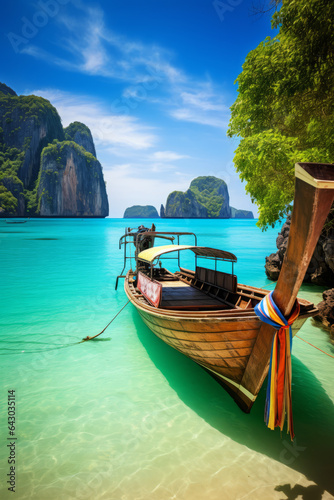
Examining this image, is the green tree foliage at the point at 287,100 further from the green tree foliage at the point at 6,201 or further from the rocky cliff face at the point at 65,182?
the rocky cliff face at the point at 65,182

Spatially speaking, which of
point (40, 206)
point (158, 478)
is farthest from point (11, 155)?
point (158, 478)

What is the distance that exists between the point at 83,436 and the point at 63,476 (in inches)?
26.5

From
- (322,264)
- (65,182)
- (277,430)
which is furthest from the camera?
(65,182)

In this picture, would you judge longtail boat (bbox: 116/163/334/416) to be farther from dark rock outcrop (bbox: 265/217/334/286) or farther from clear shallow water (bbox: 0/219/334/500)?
dark rock outcrop (bbox: 265/217/334/286)

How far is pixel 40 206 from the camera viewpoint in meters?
110

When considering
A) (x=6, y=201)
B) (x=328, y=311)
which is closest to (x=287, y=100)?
(x=328, y=311)

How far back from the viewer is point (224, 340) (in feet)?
13.0

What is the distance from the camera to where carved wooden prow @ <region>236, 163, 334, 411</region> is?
239 cm

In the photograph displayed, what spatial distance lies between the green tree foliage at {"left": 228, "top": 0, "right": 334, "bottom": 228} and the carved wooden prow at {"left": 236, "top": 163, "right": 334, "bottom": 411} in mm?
7488

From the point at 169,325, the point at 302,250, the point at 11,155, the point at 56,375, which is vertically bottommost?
the point at 56,375

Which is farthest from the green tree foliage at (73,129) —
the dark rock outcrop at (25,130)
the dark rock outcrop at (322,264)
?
the dark rock outcrop at (322,264)

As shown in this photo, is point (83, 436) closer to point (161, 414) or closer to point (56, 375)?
point (161, 414)

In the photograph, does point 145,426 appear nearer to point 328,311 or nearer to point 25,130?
point 328,311

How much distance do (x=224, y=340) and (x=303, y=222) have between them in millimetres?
2149
